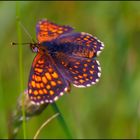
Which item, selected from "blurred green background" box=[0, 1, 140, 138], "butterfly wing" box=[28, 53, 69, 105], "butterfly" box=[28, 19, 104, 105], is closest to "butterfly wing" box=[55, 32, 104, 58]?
"butterfly" box=[28, 19, 104, 105]

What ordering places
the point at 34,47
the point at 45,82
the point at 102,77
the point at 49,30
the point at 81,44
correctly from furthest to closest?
the point at 102,77 → the point at 49,30 → the point at 81,44 → the point at 34,47 → the point at 45,82

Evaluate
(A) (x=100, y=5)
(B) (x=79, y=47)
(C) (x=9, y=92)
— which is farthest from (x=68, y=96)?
(B) (x=79, y=47)

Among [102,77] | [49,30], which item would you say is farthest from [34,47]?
[102,77]

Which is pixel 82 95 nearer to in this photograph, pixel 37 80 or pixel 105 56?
pixel 105 56

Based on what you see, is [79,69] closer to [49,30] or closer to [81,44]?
[81,44]

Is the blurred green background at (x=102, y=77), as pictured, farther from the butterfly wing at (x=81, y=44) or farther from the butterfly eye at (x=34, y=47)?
the butterfly eye at (x=34, y=47)

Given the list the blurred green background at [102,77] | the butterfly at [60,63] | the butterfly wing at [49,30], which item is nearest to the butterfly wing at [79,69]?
the butterfly at [60,63]

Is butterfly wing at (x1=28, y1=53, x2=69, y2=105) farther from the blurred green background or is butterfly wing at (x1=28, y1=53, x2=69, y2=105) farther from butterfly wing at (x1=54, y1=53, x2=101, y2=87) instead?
the blurred green background
